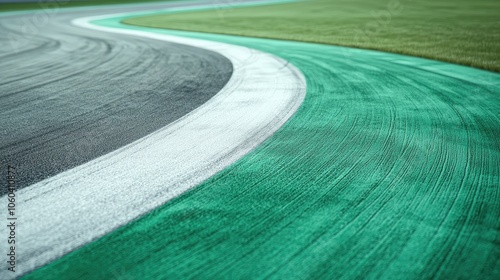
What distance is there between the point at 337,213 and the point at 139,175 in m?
1.45

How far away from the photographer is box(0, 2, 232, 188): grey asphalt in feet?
11.5

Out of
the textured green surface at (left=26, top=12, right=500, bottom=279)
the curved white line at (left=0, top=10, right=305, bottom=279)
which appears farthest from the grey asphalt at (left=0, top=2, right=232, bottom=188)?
the textured green surface at (left=26, top=12, right=500, bottom=279)

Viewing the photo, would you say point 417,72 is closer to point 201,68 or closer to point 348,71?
point 348,71

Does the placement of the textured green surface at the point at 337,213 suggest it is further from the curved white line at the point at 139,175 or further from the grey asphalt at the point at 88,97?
the grey asphalt at the point at 88,97

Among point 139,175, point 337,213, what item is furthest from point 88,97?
point 337,213

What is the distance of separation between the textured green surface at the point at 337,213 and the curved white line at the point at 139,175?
0.15 metres

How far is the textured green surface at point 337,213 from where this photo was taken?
1.94 m

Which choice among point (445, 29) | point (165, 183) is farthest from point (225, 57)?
point (445, 29)

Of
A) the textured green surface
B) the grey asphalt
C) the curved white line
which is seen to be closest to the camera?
the textured green surface

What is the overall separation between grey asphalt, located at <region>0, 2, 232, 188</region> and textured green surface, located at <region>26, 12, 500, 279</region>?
4.09ft

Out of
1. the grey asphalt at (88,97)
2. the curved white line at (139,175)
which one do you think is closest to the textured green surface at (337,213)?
the curved white line at (139,175)

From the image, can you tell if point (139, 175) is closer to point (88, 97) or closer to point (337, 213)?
point (337, 213)

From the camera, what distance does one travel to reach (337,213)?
2.41 m

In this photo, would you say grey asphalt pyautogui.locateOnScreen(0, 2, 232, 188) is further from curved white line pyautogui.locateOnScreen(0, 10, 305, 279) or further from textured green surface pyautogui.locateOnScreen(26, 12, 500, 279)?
textured green surface pyautogui.locateOnScreen(26, 12, 500, 279)
